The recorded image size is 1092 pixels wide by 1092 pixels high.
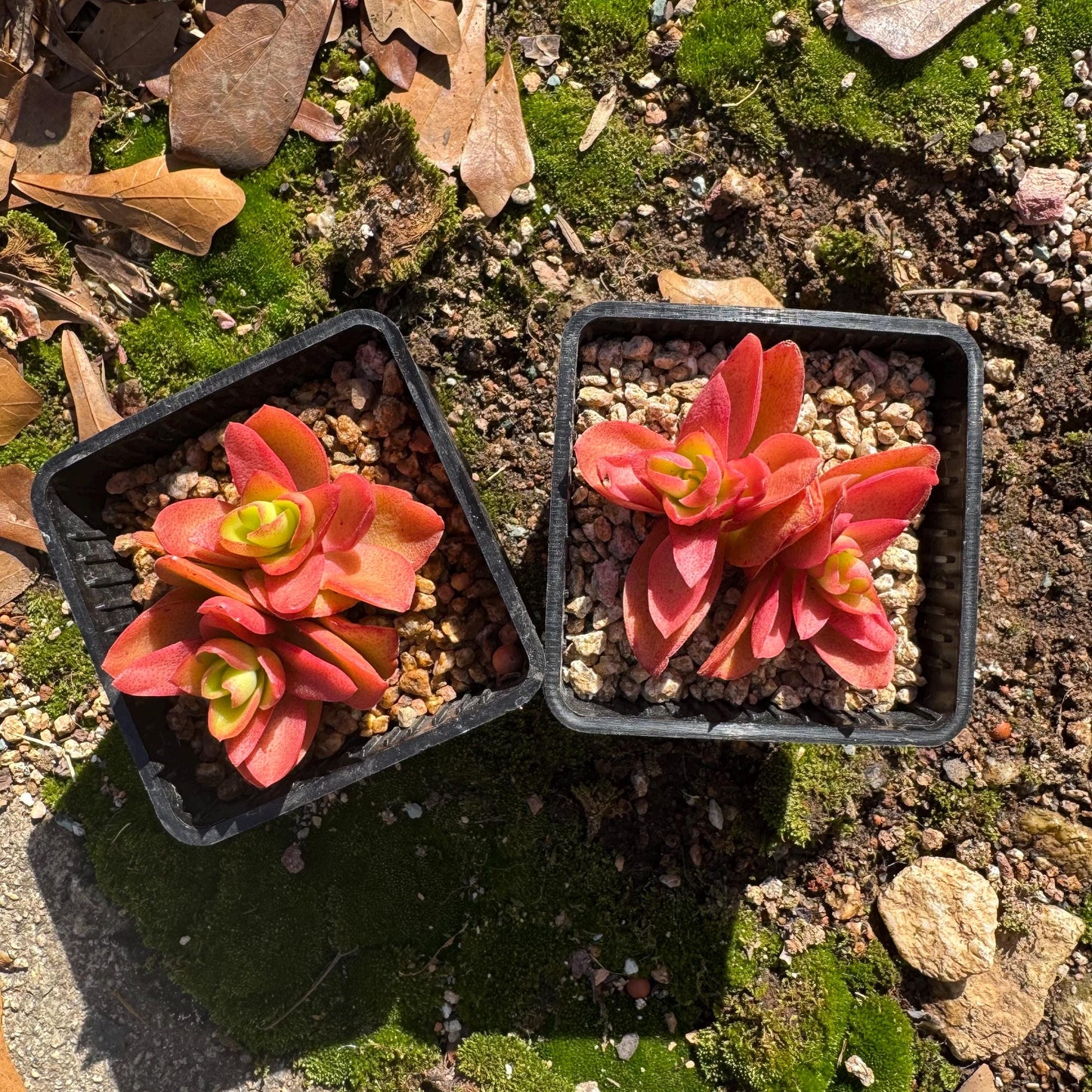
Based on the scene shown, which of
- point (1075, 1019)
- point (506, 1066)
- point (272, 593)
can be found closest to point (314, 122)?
point (272, 593)

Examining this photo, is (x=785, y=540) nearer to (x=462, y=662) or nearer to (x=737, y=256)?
→ (x=462, y=662)

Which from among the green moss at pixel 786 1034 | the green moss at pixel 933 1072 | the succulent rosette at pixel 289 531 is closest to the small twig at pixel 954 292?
the succulent rosette at pixel 289 531

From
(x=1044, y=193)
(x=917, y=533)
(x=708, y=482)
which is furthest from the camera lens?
A: (x=1044, y=193)

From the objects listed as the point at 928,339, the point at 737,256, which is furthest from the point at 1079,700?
the point at 737,256

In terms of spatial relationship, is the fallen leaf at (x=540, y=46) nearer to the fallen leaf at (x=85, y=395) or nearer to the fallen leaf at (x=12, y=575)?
the fallen leaf at (x=85, y=395)

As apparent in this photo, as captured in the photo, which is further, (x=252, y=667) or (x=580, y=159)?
(x=580, y=159)

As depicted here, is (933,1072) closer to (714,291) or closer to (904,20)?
(714,291)

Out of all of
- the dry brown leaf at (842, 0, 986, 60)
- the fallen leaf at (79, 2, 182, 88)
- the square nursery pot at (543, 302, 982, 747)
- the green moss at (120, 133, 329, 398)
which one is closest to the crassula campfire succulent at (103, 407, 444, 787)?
the square nursery pot at (543, 302, 982, 747)
